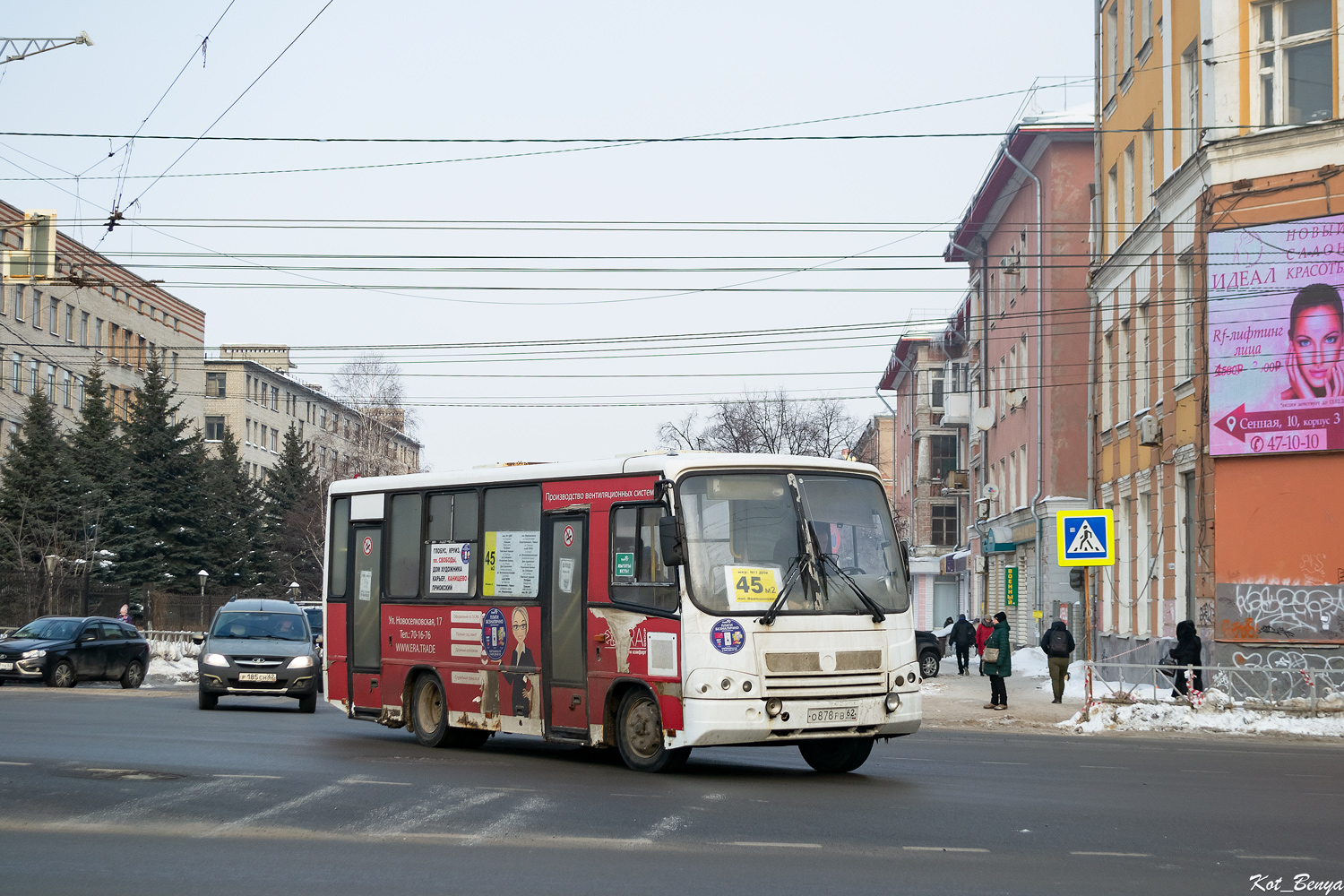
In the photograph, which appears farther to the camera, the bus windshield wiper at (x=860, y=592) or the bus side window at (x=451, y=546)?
the bus side window at (x=451, y=546)

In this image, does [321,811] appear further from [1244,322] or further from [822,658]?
[1244,322]

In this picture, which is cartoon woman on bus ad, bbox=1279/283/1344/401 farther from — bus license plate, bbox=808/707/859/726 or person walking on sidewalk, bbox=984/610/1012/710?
bus license plate, bbox=808/707/859/726

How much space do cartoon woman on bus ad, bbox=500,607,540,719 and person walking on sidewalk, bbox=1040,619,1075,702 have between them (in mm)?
13659

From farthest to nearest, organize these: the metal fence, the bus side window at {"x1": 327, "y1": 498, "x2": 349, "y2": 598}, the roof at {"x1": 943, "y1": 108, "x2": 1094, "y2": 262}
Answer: the roof at {"x1": 943, "y1": 108, "x2": 1094, "y2": 262} → the metal fence → the bus side window at {"x1": 327, "y1": 498, "x2": 349, "y2": 598}

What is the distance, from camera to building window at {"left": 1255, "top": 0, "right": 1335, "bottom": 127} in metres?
27.7

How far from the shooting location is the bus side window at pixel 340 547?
64.7ft

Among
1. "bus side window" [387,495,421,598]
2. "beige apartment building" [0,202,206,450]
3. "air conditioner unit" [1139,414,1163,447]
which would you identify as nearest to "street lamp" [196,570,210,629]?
"beige apartment building" [0,202,206,450]

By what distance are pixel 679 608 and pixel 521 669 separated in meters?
2.85

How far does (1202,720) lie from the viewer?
23.3 metres

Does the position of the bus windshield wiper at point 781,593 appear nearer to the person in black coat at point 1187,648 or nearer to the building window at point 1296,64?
the person in black coat at point 1187,648

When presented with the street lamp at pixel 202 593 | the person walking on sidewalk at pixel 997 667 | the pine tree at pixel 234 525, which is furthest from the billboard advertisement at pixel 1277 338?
the pine tree at pixel 234 525

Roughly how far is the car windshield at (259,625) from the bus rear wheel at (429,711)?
28.9 feet

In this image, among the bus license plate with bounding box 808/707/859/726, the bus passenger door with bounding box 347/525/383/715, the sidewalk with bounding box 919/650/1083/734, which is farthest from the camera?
the sidewalk with bounding box 919/650/1083/734

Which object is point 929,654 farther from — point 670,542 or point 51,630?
point 670,542
